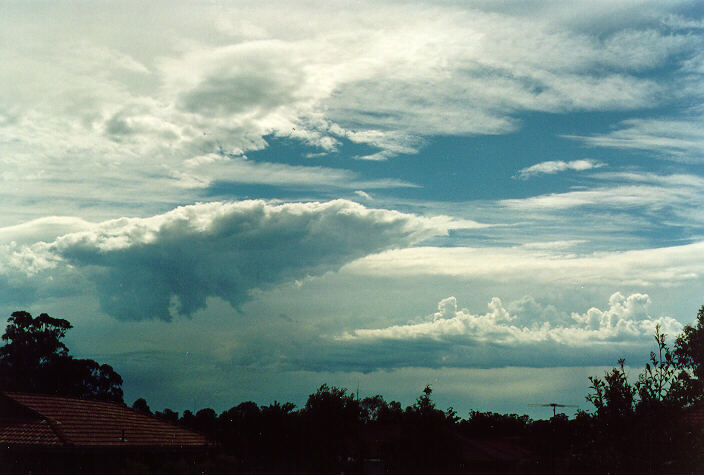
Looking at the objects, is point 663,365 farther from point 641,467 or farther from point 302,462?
point 302,462

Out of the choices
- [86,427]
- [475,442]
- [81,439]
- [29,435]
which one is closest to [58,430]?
[81,439]

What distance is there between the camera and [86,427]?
1449 inches

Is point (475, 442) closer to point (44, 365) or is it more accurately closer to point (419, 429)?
point (419, 429)

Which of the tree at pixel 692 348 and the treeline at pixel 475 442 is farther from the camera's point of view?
the tree at pixel 692 348

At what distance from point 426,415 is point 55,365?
162ft

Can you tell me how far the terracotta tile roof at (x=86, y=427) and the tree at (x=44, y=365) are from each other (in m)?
43.0

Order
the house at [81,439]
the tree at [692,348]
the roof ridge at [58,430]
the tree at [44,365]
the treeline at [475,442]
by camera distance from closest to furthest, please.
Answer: the treeline at [475,442]
the house at [81,439]
the roof ridge at [58,430]
the tree at [692,348]
the tree at [44,365]

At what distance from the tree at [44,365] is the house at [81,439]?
43.6 meters

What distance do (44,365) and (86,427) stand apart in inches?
2006

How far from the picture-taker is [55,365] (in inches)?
3263

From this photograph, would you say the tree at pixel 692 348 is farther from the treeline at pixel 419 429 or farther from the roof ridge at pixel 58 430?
the roof ridge at pixel 58 430

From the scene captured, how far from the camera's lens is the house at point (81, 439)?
32906 mm

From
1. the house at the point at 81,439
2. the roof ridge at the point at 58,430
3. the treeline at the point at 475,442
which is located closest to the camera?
the treeline at the point at 475,442

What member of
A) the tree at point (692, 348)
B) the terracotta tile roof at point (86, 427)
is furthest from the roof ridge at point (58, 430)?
the tree at point (692, 348)
